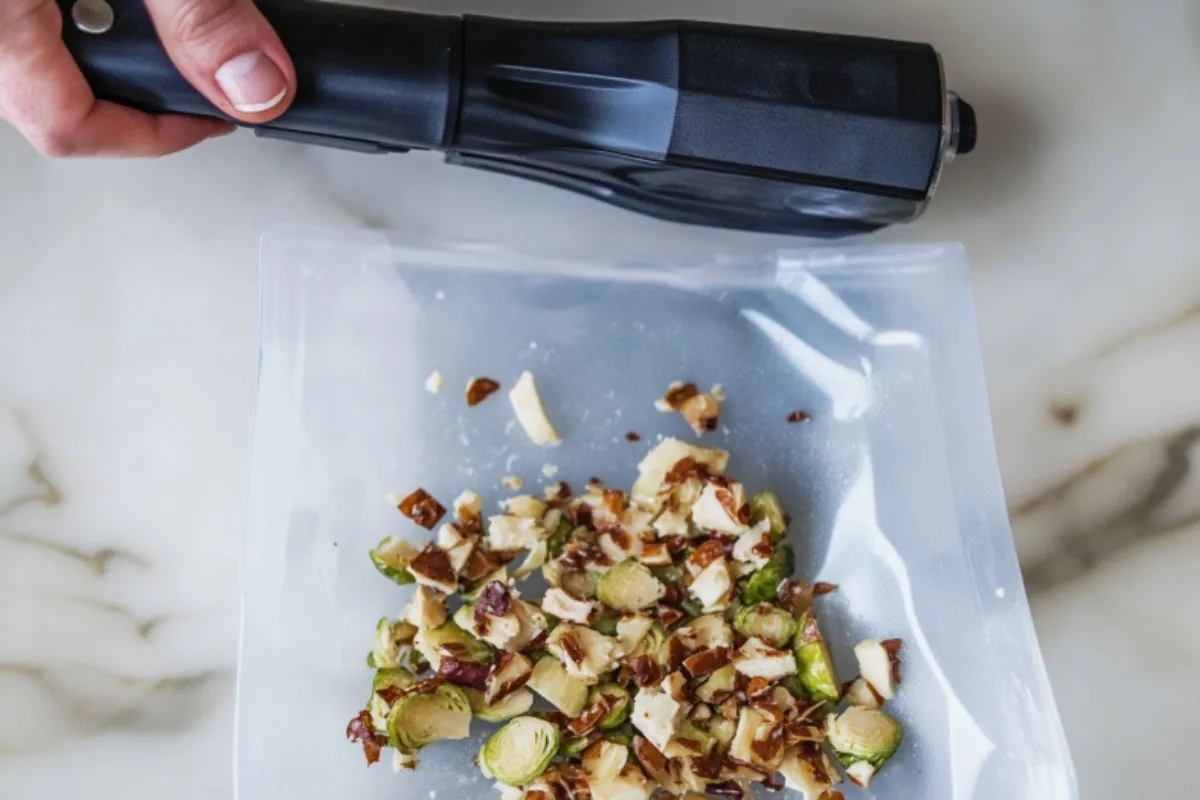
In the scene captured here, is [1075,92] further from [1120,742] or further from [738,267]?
[1120,742]

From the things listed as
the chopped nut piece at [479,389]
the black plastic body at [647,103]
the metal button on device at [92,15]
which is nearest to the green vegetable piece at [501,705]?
the chopped nut piece at [479,389]

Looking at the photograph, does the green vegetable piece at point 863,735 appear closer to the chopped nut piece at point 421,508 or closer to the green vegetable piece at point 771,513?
the green vegetable piece at point 771,513

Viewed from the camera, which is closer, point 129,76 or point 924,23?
point 129,76

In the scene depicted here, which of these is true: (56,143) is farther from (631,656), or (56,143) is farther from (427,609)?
(631,656)

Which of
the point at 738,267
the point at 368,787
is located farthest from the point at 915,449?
the point at 368,787

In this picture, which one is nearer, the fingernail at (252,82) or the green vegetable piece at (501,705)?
the fingernail at (252,82)

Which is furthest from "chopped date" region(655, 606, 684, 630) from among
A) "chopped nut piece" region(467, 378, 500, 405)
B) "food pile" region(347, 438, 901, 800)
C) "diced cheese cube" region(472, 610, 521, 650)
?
"chopped nut piece" region(467, 378, 500, 405)

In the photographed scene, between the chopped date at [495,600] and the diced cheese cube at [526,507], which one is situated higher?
the diced cheese cube at [526,507]
